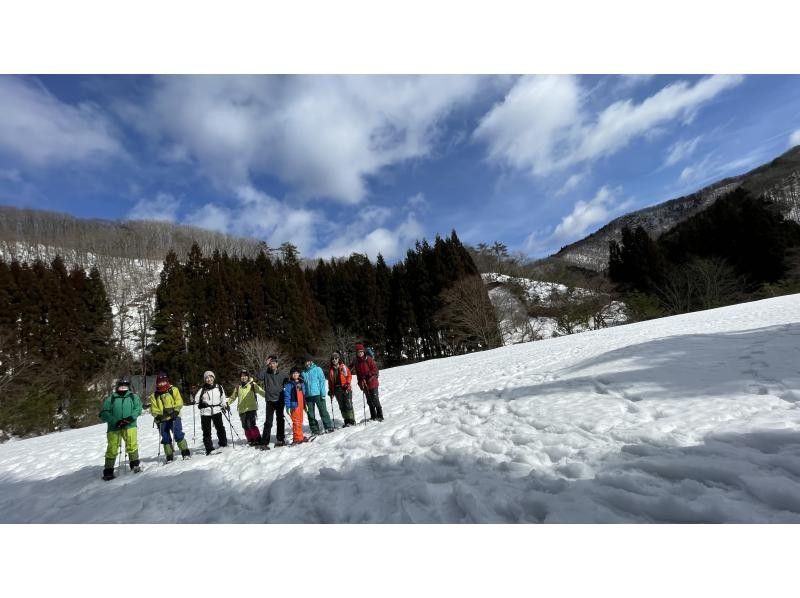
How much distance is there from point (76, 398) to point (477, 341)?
3072cm

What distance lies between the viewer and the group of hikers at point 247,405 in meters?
6.80

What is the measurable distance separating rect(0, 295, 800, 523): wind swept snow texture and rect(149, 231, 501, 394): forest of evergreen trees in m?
23.5

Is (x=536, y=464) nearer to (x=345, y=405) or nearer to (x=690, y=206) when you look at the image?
(x=345, y=405)

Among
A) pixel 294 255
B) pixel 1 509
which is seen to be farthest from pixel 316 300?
pixel 1 509

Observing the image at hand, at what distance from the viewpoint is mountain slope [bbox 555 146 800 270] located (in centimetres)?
9556

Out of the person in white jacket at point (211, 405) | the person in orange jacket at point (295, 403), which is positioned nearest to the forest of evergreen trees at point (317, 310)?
the person in white jacket at point (211, 405)

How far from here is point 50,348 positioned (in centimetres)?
2764

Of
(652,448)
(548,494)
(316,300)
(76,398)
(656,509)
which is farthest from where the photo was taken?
(316,300)

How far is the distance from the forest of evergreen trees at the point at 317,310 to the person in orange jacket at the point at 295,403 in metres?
23.9

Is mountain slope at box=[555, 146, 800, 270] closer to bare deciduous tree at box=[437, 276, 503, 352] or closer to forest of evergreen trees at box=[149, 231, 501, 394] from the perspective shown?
forest of evergreen trees at box=[149, 231, 501, 394]

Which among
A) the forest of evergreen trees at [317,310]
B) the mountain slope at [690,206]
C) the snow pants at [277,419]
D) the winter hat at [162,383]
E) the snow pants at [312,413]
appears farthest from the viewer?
the mountain slope at [690,206]

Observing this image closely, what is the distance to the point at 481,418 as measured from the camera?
668 centimetres

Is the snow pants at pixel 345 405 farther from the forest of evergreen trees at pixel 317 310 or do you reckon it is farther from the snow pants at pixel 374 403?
the forest of evergreen trees at pixel 317 310

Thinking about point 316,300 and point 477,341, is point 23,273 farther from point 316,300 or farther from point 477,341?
point 477,341
